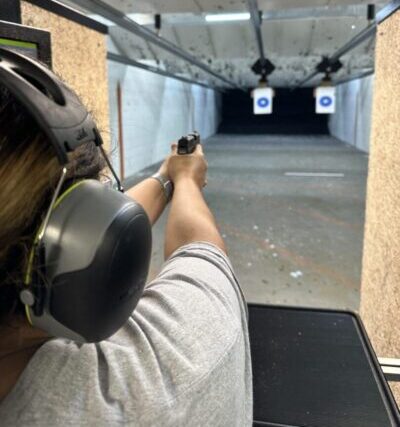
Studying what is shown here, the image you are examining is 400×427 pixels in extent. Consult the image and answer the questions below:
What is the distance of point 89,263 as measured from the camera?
39 centimetres

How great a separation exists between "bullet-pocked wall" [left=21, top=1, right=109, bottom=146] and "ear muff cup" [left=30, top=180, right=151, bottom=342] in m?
0.61

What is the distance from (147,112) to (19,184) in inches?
286

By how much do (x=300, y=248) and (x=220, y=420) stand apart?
133 inches

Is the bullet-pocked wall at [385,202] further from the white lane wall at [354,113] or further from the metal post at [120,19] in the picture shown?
the white lane wall at [354,113]

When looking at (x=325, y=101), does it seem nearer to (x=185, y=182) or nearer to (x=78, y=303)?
(x=185, y=182)

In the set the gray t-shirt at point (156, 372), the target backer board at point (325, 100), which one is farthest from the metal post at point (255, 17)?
the target backer board at point (325, 100)

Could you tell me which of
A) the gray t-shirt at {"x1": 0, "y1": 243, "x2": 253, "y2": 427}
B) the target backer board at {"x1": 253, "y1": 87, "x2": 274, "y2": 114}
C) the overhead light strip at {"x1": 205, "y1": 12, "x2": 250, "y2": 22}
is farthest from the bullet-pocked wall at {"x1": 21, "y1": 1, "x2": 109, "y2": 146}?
the target backer board at {"x1": 253, "y1": 87, "x2": 274, "y2": 114}

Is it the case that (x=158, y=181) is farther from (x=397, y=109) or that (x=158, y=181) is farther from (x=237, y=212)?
(x=237, y=212)

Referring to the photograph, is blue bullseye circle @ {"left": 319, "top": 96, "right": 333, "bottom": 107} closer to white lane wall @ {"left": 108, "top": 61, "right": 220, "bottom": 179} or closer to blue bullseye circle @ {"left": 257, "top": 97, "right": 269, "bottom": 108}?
blue bullseye circle @ {"left": 257, "top": 97, "right": 269, "bottom": 108}

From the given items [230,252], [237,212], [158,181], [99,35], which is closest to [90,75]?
[99,35]

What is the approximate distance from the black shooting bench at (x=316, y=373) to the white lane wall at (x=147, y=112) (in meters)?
3.39

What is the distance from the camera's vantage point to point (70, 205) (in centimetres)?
40

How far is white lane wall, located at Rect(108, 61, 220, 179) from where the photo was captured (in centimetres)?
617

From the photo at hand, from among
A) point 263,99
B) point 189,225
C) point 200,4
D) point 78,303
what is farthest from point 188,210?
point 263,99
